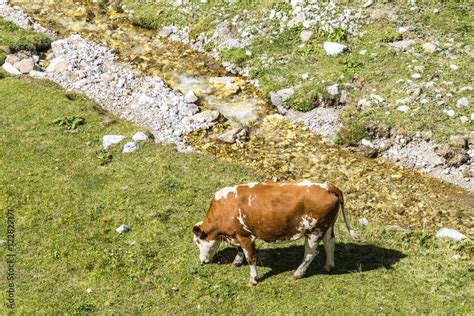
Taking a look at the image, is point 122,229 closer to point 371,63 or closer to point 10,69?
point 10,69

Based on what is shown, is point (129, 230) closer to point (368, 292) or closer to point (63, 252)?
point (63, 252)

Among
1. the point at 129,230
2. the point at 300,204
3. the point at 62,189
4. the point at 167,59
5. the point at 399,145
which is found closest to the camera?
the point at 300,204

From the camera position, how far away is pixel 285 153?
20.6 meters

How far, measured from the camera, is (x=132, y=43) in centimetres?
2902

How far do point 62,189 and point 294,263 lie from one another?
26.7ft

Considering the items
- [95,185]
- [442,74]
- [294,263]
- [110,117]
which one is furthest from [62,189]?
[442,74]

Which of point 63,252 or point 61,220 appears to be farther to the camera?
point 61,220

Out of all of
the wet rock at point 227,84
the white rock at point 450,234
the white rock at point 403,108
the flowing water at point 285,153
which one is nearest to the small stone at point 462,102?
the white rock at point 403,108

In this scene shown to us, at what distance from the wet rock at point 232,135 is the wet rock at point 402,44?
880 centimetres

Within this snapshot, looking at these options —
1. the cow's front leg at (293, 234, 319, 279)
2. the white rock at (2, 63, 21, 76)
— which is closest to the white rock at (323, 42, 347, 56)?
the cow's front leg at (293, 234, 319, 279)

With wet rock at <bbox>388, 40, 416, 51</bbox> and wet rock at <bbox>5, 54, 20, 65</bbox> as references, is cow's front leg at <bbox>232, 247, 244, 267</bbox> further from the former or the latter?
wet rock at <bbox>5, 54, 20, 65</bbox>

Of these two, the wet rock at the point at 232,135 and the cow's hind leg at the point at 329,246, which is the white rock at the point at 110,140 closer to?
the wet rock at the point at 232,135

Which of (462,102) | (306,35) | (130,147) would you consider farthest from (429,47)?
(130,147)

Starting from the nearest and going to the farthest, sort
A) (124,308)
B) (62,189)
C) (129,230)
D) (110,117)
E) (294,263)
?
(124,308) < (294,263) < (129,230) < (62,189) < (110,117)
